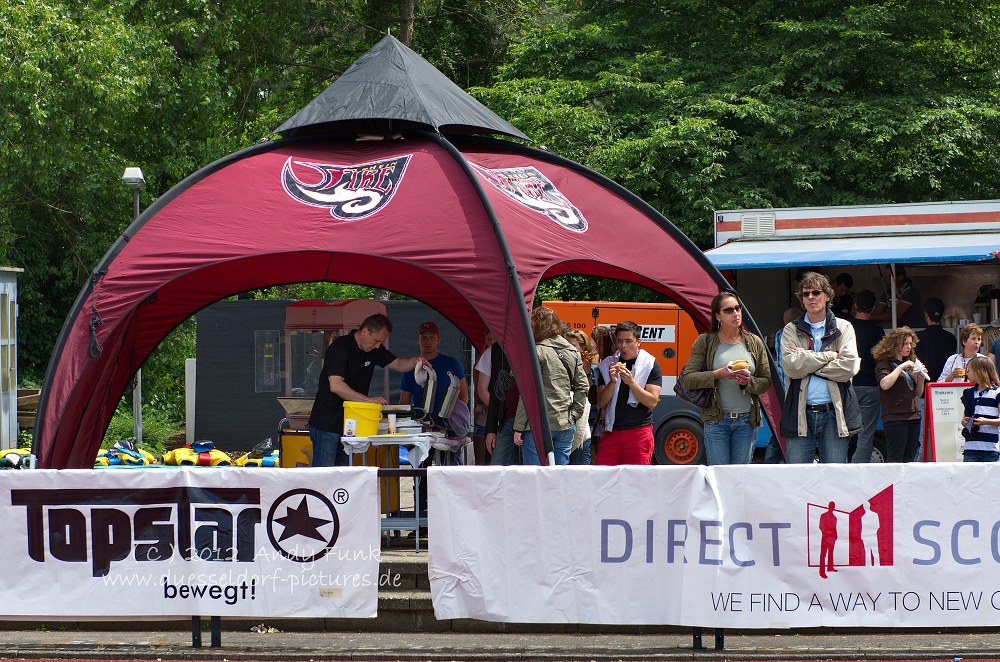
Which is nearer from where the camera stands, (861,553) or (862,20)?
(861,553)

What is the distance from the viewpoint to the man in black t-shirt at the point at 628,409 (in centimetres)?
875

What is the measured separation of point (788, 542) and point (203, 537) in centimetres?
322

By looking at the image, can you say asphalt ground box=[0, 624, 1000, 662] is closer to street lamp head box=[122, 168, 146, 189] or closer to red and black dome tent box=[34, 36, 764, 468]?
red and black dome tent box=[34, 36, 764, 468]

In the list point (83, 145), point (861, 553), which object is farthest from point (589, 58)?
point (861, 553)

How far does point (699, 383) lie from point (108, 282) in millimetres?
4302

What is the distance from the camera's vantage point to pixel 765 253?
13.6 metres

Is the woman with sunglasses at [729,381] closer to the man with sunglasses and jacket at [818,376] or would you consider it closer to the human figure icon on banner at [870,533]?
the man with sunglasses and jacket at [818,376]

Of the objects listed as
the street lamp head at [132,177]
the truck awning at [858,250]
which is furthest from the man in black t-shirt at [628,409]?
the street lamp head at [132,177]

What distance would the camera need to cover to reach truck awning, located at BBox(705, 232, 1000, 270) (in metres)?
12.6

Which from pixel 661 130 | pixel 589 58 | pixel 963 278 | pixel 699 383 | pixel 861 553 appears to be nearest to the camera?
pixel 861 553

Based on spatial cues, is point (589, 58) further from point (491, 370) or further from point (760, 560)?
point (760, 560)

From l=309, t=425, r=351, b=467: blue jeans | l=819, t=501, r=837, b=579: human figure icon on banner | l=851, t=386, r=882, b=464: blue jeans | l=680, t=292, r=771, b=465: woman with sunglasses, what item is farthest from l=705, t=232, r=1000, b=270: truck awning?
l=819, t=501, r=837, b=579: human figure icon on banner

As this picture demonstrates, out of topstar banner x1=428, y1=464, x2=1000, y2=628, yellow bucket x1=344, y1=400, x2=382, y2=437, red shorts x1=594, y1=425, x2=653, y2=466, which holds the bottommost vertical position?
topstar banner x1=428, y1=464, x2=1000, y2=628

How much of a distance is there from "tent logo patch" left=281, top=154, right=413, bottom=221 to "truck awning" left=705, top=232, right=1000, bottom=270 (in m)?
5.31
